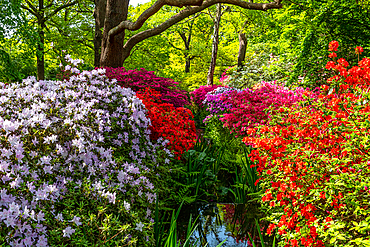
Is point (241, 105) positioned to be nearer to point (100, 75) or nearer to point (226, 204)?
point (226, 204)

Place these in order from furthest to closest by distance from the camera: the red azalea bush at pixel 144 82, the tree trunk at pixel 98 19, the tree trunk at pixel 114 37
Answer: the tree trunk at pixel 98 19 < the tree trunk at pixel 114 37 < the red azalea bush at pixel 144 82

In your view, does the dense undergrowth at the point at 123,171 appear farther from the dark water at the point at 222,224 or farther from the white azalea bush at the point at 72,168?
the dark water at the point at 222,224

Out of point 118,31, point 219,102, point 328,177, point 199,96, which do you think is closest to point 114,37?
point 118,31

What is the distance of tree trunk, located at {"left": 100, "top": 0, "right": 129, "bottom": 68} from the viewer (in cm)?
823

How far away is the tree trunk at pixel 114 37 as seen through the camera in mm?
8227

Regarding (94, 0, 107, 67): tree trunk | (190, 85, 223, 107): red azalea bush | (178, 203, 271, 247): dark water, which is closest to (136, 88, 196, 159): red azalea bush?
(178, 203, 271, 247): dark water

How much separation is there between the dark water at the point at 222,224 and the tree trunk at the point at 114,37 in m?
5.89

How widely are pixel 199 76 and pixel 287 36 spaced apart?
37.6 ft

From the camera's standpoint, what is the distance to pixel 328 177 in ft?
9.07

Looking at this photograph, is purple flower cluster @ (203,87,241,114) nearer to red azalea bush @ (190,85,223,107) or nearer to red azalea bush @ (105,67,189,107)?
red azalea bush @ (105,67,189,107)

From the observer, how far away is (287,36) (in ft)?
29.8

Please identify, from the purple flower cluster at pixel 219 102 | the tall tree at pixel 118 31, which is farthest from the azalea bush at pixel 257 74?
the tall tree at pixel 118 31

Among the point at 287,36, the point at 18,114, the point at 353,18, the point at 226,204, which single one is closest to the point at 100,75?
the point at 18,114

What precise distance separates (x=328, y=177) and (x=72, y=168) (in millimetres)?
2606
